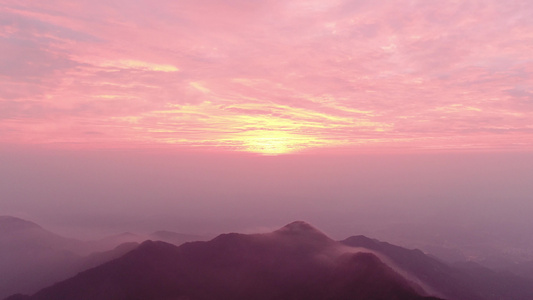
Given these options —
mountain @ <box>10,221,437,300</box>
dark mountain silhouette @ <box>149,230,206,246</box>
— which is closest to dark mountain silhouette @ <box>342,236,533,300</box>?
mountain @ <box>10,221,437,300</box>

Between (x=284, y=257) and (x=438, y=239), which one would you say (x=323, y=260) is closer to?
(x=284, y=257)

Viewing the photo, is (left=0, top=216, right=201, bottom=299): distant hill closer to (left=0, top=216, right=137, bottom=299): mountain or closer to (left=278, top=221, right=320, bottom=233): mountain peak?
(left=0, top=216, right=137, bottom=299): mountain

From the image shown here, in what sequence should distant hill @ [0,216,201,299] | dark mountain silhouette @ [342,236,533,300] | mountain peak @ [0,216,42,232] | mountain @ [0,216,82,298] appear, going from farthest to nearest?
mountain peak @ [0,216,42,232], mountain @ [0,216,82,298], distant hill @ [0,216,201,299], dark mountain silhouette @ [342,236,533,300]

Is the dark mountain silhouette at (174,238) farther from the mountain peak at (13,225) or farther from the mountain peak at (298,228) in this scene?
the mountain peak at (298,228)

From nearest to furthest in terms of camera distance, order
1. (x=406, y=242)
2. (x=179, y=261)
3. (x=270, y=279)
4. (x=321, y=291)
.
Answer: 1. (x=321, y=291)
2. (x=270, y=279)
3. (x=179, y=261)
4. (x=406, y=242)

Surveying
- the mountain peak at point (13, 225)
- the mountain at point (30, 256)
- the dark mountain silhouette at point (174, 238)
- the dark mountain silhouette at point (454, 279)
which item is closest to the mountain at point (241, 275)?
the mountain at point (30, 256)

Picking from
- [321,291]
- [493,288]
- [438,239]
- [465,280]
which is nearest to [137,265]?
[321,291]
